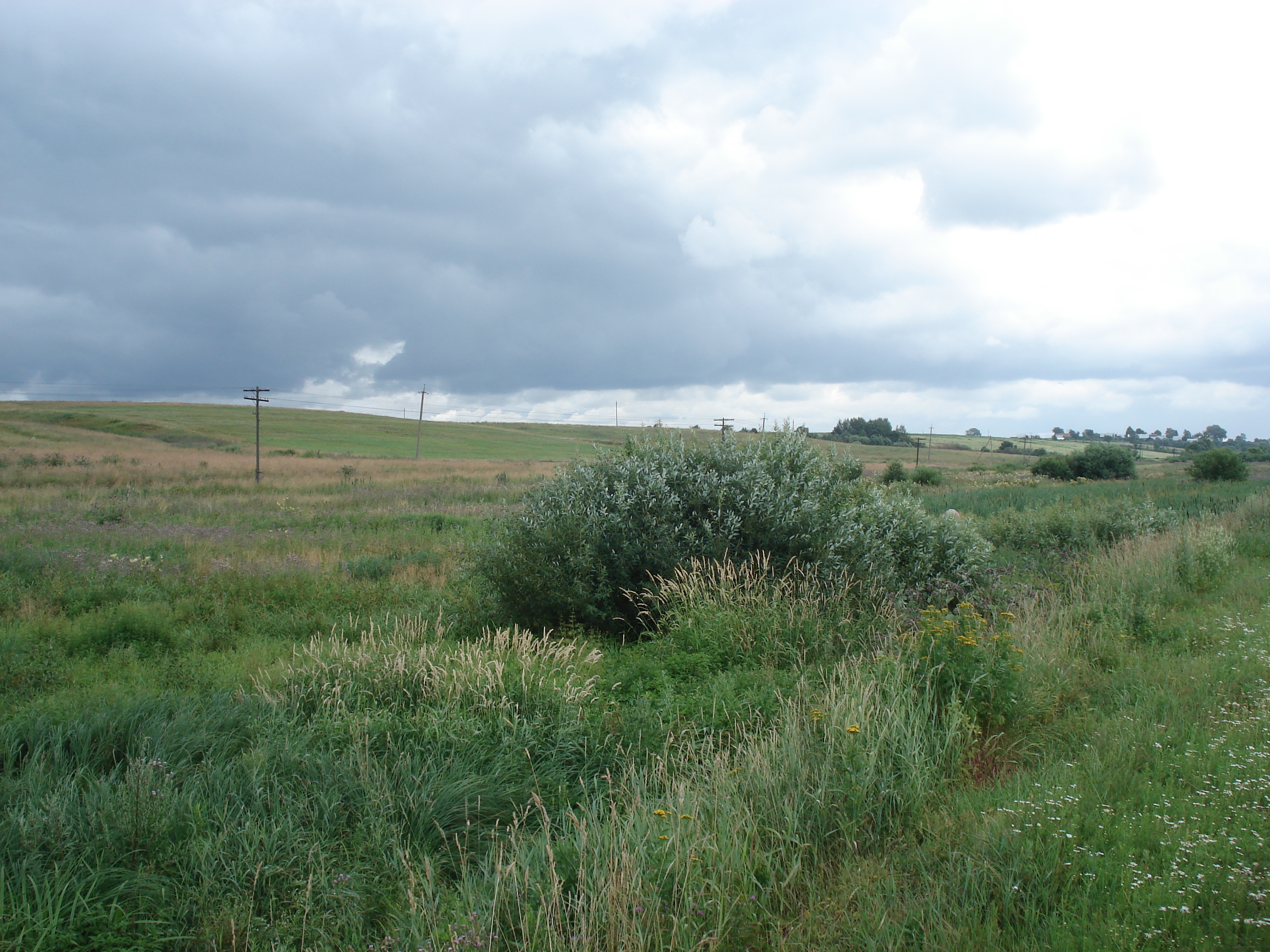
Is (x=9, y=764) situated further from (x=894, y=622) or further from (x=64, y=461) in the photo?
(x=64, y=461)

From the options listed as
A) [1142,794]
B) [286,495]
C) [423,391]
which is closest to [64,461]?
[286,495]

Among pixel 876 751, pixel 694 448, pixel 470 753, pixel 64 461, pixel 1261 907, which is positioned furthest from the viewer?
pixel 64 461

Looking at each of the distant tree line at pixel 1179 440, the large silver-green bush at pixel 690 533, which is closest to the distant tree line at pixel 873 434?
the distant tree line at pixel 1179 440

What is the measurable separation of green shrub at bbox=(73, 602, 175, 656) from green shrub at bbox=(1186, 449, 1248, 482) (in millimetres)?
48456

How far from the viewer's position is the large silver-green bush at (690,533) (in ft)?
33.6

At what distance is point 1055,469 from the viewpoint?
60.1 meters

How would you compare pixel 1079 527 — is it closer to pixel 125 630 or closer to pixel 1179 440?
pixel 125 630

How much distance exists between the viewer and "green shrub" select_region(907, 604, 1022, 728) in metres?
5.77

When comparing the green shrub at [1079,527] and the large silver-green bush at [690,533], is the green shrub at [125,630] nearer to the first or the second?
the large silver-green bush at [690,533]

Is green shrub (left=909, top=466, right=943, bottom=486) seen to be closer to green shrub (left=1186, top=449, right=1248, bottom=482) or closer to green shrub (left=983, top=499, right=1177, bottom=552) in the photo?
green shrub (left=1186, top=449, right=1248, bottom=482)

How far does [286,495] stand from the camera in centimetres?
3241

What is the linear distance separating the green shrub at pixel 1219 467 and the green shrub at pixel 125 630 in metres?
48.5

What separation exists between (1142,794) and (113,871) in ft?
19.5

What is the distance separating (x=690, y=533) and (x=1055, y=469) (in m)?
61.4
